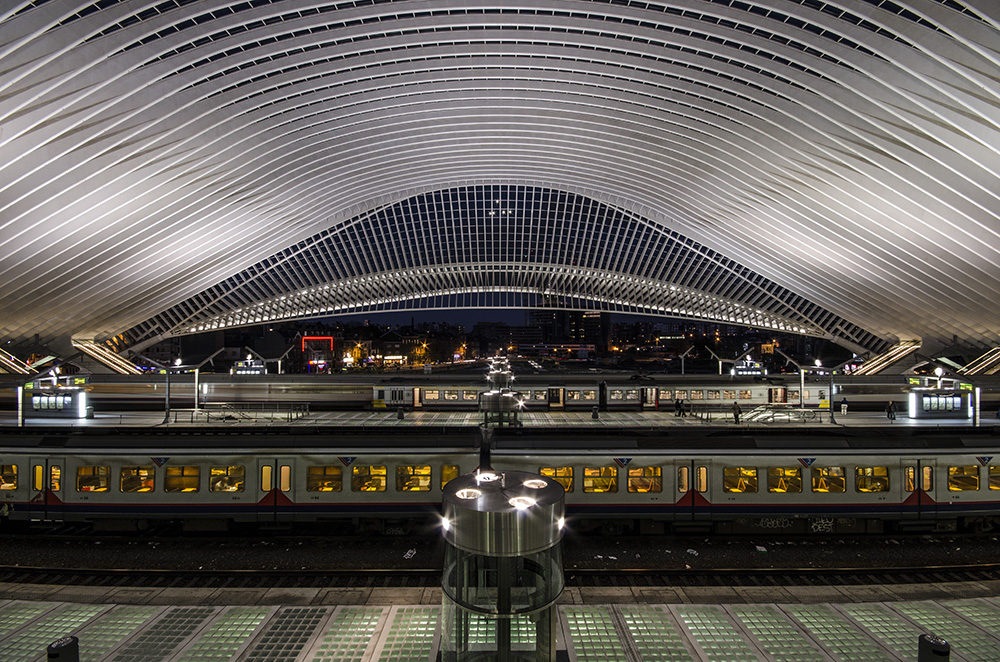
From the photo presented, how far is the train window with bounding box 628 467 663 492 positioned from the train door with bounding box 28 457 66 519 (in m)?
12.8

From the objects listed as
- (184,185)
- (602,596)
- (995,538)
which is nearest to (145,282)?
(184,185)

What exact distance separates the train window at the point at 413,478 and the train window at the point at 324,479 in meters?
1.30

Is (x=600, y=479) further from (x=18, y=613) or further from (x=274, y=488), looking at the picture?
(x=18, y=613)

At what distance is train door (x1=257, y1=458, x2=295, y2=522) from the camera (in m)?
11.7

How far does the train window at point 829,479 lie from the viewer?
1176 cm

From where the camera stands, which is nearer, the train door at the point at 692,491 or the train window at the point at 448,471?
the train door at the point at 692,491

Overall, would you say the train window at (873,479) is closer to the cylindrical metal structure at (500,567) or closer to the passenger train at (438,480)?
the passenger train at (438,480)

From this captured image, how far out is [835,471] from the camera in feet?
38.6

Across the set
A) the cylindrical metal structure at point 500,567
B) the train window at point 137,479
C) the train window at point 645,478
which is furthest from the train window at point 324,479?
the cylindrical metal structure at point 500,567

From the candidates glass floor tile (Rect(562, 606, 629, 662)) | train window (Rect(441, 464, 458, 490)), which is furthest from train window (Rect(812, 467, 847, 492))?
train window (Rect(441, 464, 458, 490))

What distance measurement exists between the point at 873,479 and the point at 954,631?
437cm

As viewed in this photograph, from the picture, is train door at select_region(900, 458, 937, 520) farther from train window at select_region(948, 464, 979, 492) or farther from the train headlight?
the train headlight

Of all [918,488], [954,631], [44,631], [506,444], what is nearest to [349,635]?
[44,631]

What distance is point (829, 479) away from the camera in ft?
38.7
